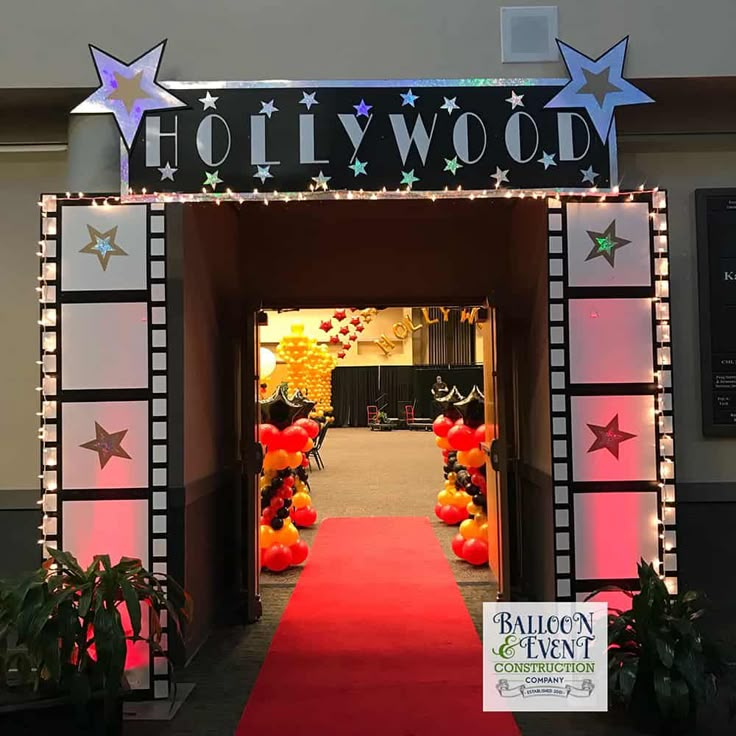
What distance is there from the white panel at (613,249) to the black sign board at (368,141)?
0.72ft

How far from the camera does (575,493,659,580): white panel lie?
2934 millimetres

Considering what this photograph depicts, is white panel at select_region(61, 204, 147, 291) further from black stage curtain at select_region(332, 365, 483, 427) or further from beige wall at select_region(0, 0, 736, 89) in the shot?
black stage curtain at select_region(332, 365, 483, 427)

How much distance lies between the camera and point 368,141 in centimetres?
278

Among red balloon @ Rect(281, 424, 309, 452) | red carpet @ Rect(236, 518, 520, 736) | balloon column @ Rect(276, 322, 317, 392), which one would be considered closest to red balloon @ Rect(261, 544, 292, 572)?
red carpet @ Rect(236, 518, 520, 736)

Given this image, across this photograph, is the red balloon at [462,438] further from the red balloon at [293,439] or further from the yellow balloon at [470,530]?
the red balloon at [293,439]

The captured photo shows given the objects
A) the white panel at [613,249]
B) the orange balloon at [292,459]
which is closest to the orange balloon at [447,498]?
the orange balloon at [292,459]

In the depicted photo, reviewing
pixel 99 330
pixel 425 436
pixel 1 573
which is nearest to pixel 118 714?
pixel 1 573

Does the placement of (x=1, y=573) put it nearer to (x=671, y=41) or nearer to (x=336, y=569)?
(x=336, y=569)

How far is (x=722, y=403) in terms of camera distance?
326cm

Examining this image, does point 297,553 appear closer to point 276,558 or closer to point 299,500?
point 276,558

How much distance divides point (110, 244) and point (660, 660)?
9.06ft

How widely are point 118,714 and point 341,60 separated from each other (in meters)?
2.84

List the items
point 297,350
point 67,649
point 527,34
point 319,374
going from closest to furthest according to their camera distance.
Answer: point 67,649 < point 527,34 < point 297,350 < point 319,374

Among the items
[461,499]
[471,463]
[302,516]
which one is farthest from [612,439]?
[302,516]
